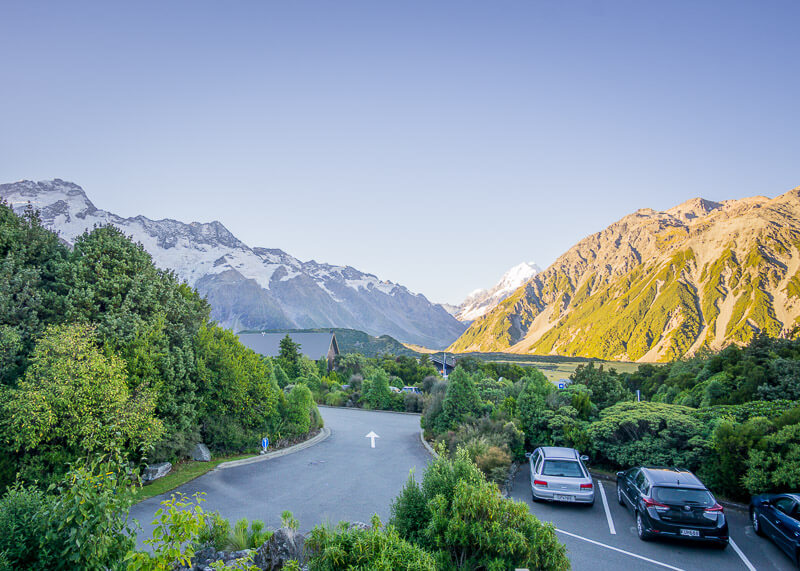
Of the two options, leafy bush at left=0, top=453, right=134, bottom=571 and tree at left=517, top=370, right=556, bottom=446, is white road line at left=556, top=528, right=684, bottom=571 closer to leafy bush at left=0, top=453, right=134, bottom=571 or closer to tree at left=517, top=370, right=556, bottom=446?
tree at left=517, top=370, right=556, bottom=446

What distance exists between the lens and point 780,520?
8.20 m

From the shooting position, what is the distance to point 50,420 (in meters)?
11.4

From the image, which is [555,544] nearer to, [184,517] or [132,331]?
[184,517]

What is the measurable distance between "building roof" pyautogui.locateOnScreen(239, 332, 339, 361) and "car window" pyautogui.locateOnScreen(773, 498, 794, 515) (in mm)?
48097

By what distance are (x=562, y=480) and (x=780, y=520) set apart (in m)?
4.02

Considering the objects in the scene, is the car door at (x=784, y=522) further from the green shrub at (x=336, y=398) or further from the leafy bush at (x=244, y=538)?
the green shrub at (x=336, y=398)

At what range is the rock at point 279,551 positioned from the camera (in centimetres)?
658

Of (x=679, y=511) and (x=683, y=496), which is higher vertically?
(x=683, y=496)

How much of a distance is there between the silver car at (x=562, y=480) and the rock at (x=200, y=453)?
474 inches

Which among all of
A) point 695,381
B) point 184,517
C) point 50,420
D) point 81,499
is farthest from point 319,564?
point 695,381

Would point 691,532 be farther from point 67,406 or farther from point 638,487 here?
point 67,406

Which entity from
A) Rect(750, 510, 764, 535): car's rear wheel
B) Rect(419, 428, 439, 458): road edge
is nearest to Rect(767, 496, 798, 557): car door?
Rect(750, 510, 764, 535): car's rear wheel

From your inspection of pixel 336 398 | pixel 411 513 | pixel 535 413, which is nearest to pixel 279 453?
pixel 535 413

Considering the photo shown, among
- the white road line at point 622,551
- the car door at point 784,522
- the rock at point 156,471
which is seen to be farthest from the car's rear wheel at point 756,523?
the rock at point 156,471
